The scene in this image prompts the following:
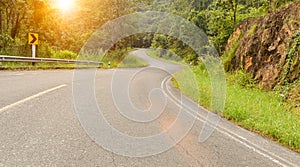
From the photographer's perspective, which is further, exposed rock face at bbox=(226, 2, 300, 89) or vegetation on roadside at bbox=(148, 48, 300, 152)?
exposed rock face at bbox=(226, 2, 300, 89)

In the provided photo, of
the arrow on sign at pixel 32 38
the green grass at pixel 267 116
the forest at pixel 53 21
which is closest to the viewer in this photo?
the green grass at pixel 267 116

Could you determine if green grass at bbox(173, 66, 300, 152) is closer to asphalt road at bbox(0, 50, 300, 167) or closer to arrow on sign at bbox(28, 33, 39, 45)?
asphalt road at bbox(0, 50, 300, 167)

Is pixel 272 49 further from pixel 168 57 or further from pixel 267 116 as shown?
pixel 168 57

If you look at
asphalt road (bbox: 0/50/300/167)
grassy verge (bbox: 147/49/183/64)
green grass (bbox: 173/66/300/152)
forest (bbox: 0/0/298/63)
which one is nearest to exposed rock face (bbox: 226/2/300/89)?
green grass (bbox: 173/66/300/152)

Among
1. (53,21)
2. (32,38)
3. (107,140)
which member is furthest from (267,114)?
(53,21)

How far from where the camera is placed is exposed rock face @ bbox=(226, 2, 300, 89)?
1012 centimetres

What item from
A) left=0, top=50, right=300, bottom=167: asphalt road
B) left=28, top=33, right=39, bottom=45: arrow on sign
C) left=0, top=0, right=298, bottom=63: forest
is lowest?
left=0, top=50, right=300, bottom=167: asphalt road

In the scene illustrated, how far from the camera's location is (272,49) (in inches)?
487

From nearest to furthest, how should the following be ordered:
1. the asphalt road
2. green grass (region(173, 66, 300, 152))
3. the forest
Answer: the asphalt road, green grass (region(173, 66, 300, 152)), the forest

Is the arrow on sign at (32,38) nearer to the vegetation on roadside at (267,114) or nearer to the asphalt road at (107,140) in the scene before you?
the vegetation on roadside at (267,114)

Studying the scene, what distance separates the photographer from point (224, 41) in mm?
26391

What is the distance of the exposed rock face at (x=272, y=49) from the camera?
10120 millimetres

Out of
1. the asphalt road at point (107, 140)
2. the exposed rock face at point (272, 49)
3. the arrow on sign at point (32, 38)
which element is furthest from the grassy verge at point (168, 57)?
the asphalt road at point (107, 140)

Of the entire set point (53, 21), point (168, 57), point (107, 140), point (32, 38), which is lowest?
point (107, 140)
